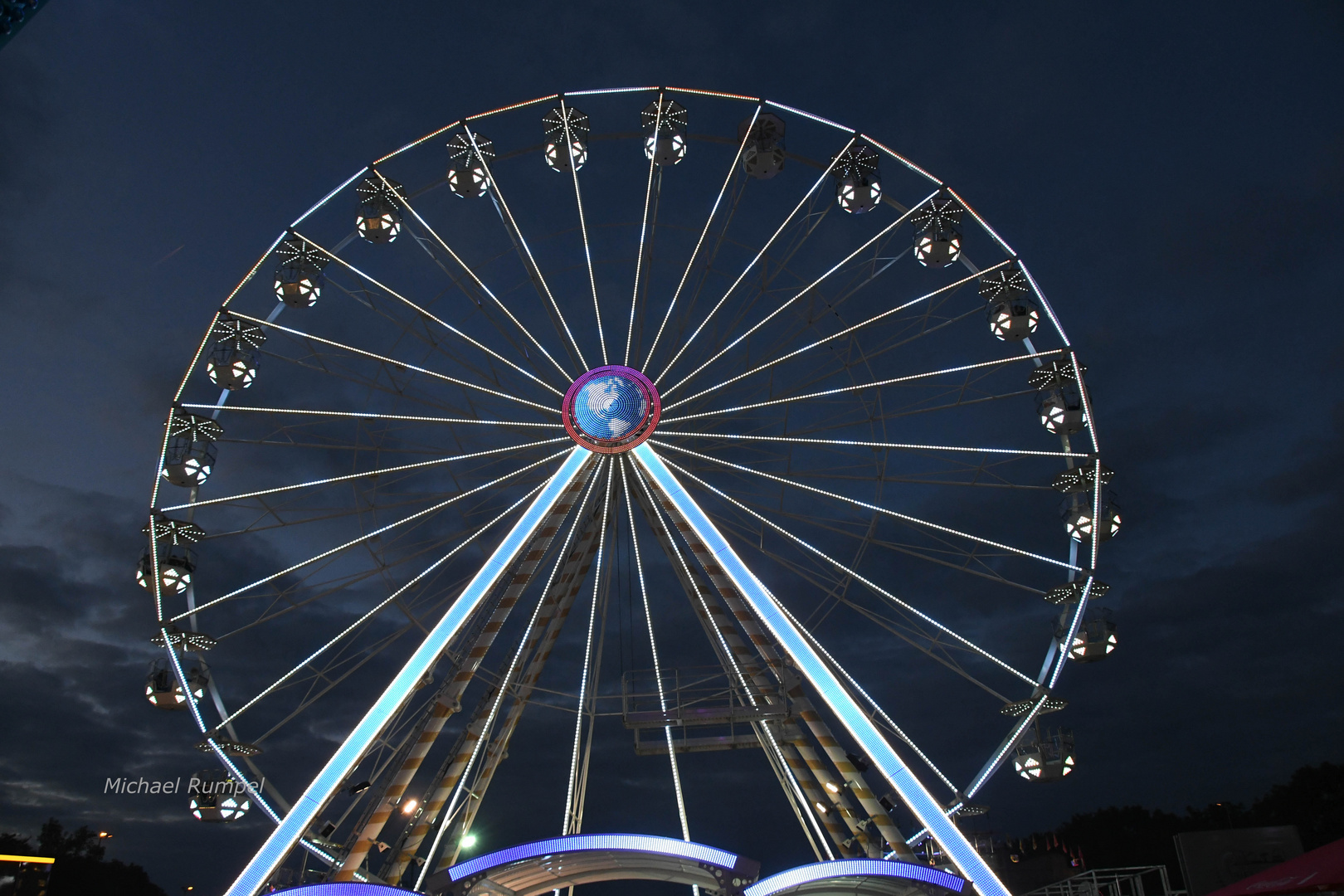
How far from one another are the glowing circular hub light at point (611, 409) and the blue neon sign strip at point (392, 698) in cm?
65

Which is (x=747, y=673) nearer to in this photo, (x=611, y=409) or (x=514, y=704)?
(x=514, y=704)

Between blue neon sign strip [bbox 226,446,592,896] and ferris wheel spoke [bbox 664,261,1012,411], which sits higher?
ferris wheel spoke [bbox 664,261,1012,411]

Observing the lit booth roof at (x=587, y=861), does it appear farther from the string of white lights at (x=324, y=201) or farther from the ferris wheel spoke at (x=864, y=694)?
the string of white lights at (x=324, y=201)

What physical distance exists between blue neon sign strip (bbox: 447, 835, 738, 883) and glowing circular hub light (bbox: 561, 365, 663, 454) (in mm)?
6018

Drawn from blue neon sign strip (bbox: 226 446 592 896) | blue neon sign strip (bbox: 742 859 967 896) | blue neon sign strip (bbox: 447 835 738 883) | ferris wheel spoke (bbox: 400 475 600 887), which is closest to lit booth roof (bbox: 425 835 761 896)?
blue neon sign strip (bbox: 447 835 738 883)

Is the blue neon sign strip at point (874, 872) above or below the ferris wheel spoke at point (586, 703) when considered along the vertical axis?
below

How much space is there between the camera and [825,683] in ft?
42.3

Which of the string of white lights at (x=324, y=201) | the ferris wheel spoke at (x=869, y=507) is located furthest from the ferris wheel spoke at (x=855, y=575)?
the string of white lights at (x=324, y=201)

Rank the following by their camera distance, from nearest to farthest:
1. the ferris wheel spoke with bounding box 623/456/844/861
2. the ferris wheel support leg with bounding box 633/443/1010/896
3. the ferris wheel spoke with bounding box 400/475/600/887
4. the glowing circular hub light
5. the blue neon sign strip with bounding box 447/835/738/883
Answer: the ferris wheel support leg with bounding box 633/443/1010/896
the blue neon sign strip with bounding box 447/835/738/883
the glowing circular hub light
the ferris wheel spoke with bounding box 400/475/600/887
the ferris wheel spoke with bounding box 623/456/844/861

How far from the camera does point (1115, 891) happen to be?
1630cm

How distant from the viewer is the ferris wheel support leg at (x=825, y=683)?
1177 centimetres

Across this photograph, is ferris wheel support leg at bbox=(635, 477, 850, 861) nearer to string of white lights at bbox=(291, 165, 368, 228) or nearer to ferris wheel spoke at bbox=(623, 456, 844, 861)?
ferris wheel spoke at bbox=(623, 456, 844, 861)

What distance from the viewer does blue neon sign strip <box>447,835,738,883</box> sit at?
1229cm

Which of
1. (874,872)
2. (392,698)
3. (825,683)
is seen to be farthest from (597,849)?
(825,683)
